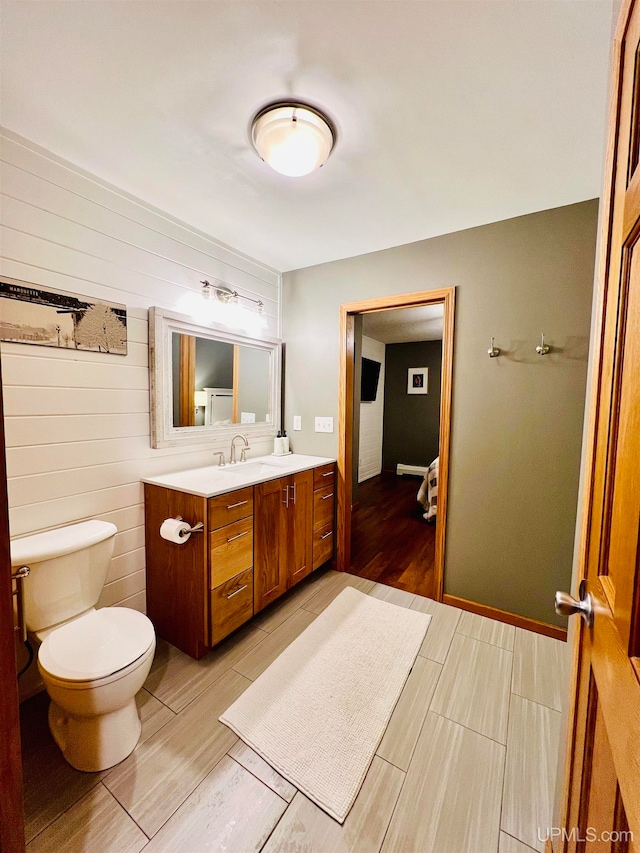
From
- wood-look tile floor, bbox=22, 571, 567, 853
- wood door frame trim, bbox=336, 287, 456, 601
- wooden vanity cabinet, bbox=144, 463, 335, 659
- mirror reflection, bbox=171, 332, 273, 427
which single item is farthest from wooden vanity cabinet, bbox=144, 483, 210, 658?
wood door frame trim, bbox=336, 287, 456, 601

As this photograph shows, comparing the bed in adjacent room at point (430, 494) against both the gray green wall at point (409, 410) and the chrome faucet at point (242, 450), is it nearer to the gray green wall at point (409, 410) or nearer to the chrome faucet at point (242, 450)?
the gray green wall at point (409, 410)

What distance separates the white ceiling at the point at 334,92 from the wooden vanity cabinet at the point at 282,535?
1706 millimetres

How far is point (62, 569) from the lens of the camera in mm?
1478

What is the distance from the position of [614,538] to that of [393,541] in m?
2.99

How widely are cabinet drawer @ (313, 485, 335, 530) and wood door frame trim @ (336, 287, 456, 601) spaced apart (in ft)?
0.29

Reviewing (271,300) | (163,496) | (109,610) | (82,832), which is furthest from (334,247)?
(82,832)

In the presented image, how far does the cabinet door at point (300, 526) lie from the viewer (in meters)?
2.34

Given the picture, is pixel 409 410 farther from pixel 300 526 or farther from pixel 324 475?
pixel 300 526

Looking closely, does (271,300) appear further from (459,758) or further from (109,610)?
(459,758)

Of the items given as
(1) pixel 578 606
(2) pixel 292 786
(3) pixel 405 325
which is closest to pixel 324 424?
(2) pixel 292 786

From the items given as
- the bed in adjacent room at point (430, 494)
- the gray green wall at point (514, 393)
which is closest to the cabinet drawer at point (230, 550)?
the gray green wall at point (514, 393)

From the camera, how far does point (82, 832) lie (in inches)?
43.8

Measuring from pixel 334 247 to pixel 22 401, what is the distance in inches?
83.2

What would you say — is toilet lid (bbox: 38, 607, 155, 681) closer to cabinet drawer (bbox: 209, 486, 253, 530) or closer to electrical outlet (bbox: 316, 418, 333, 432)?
cabinet drawer (bbox: 209, 486, 253, 530)
